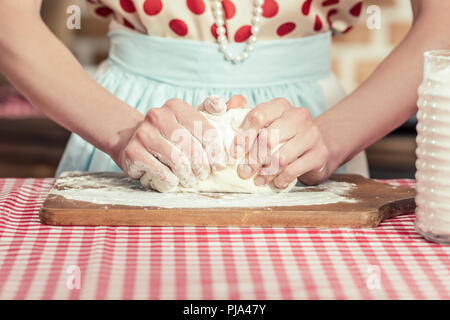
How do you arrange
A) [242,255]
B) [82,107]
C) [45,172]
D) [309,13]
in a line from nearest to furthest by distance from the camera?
[242,255] → [82,107] → [309,13] → [45,172]

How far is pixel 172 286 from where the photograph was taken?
0.63 meters

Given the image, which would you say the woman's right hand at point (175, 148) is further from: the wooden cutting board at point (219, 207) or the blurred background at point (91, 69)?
the blurred background at point (91, 69)

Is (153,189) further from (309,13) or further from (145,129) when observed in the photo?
(309,13)

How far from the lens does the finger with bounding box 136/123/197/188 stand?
92 cm

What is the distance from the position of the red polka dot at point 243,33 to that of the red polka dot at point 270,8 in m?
0.04

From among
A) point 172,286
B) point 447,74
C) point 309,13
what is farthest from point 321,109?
point 172,286

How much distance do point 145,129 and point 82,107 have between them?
0.18 meters

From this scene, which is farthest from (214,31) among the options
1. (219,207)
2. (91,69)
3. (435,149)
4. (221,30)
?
(91,69)

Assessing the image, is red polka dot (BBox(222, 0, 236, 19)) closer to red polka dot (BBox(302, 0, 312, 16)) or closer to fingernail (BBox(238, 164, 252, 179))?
red polka dot (BBox(302, 0, 312, 16))

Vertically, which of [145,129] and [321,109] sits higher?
[145,129]

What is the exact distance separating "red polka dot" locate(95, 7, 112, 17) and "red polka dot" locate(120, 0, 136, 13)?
77 millimetres

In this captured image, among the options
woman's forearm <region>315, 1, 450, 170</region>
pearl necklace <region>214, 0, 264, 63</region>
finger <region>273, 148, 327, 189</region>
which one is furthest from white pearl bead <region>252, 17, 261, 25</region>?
finger <region>273, 148, 327, 189</region>

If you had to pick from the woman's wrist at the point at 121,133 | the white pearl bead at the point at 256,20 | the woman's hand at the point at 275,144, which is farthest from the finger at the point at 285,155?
the white pearl bead at the point at 256,20
